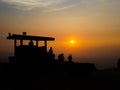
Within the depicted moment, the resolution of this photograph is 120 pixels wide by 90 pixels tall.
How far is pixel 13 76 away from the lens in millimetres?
25578

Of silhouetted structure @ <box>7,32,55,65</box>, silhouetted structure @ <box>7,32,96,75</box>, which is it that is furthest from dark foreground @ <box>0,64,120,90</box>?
silhouetted structure @ <box>7,32,55,65</box>

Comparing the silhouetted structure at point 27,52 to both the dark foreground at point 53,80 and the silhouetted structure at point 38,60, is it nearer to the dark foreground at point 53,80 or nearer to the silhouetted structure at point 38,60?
the silhouetted structure at point 38,60

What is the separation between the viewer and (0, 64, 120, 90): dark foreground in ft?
74.8

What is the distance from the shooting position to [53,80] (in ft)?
80.8

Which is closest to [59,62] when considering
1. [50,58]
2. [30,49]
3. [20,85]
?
[50,58]

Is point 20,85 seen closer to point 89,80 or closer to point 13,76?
point 13,76

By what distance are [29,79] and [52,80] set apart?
1968mm

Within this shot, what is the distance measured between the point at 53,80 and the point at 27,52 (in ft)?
12.8

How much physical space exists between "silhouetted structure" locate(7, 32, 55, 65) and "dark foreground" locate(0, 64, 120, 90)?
0.80 meters

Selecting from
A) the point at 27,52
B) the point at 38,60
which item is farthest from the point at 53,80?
the point at 27,52

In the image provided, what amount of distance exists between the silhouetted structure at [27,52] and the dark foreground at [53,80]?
0.80 metres

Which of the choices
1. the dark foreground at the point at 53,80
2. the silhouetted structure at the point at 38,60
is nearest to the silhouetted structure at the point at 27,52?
the silhouetted structure at the point at 38,60

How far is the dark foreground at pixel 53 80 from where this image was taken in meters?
22.8

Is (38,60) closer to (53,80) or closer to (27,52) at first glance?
(27,52)
